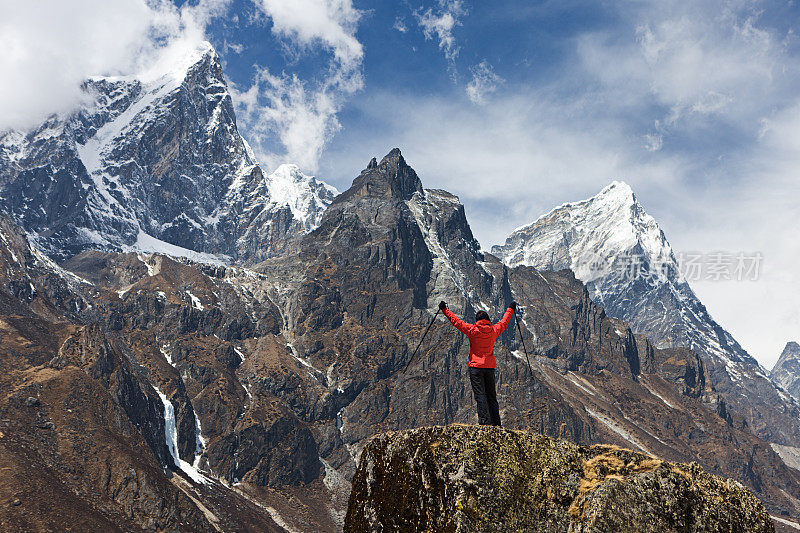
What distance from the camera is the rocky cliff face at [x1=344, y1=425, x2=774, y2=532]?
9.11 metres

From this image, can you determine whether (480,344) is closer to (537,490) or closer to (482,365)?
(482,365)

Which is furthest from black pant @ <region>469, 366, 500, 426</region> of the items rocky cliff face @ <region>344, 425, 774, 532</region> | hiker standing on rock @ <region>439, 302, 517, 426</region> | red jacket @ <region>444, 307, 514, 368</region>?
rocky cliff face @ <region>344, 425, 774, 532</region>

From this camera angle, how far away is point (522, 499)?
980cm

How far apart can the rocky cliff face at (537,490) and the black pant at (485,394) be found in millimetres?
2640

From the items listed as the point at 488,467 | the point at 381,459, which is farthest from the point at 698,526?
Result: the point at 381,459

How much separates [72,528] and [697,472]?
137478 mm

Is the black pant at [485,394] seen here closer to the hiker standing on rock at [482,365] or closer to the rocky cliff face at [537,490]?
the hiker standing on rock at [482,365]

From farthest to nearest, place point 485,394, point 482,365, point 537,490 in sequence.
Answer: point 482,365 → point 485,394 → point 537,490

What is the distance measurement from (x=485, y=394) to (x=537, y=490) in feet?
12.0

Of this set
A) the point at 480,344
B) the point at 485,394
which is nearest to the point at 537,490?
the point at 485,394

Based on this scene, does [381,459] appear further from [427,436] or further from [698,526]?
[698,526]

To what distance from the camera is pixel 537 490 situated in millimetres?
9930

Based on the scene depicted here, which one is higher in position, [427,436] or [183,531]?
[427,436]

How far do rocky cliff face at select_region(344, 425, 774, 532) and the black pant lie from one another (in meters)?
2.64
